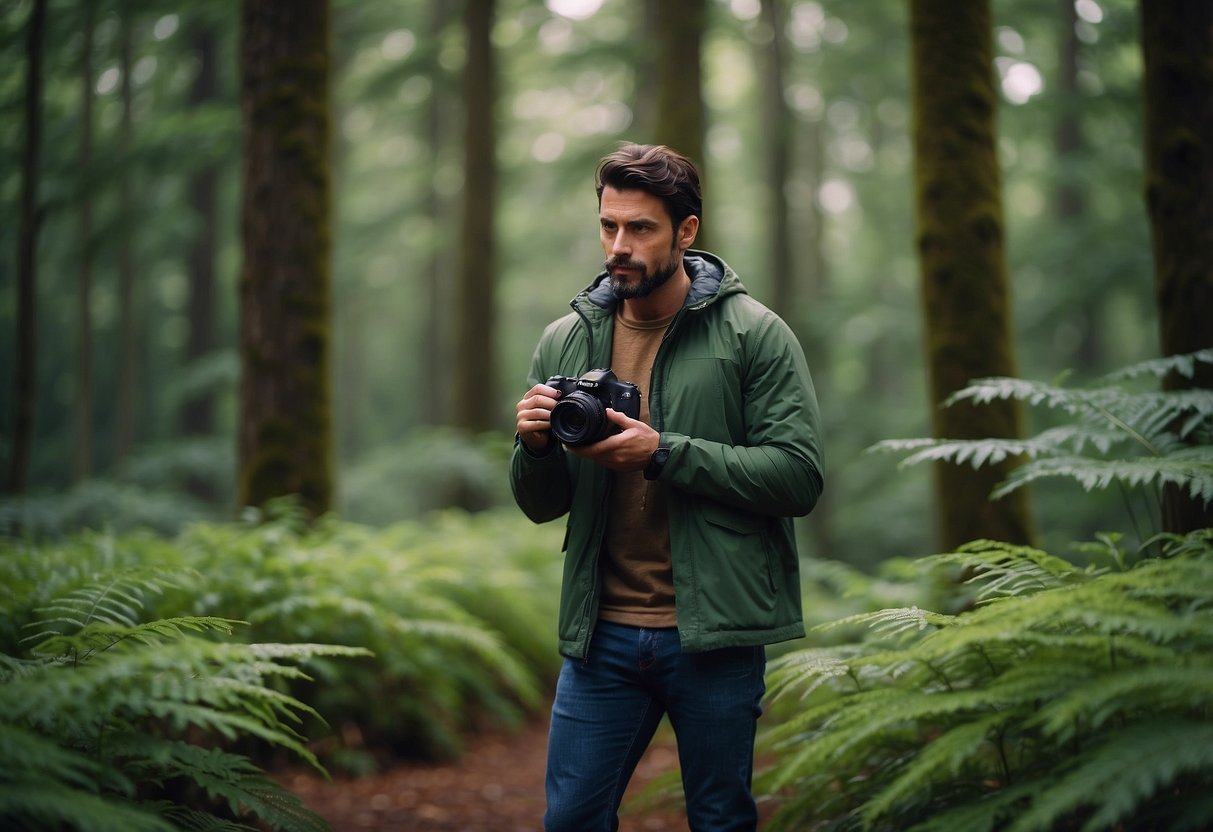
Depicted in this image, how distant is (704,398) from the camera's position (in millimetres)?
2811

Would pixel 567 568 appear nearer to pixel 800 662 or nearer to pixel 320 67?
pixel 800 662

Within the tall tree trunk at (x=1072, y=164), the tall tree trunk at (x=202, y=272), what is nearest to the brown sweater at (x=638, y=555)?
the tall tree trunk at (x=1072, y=164)

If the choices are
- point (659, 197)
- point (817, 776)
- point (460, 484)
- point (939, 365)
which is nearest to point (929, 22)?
point (939, 365)

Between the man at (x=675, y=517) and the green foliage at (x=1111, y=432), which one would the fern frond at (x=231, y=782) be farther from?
the green foliage at (x=1111, y=432)

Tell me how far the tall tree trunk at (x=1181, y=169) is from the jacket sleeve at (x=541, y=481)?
3048 mm

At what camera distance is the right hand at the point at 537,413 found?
8.95ft

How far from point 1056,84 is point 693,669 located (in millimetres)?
16263

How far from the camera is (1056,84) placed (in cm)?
1550

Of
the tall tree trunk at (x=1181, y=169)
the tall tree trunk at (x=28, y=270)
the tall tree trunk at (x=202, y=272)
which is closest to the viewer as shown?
the tall tree trunk at (x=1181, y=169)

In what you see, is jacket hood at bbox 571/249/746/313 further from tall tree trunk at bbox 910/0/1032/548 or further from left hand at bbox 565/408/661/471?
tall tree trunk at bbox 910/0/1032/548

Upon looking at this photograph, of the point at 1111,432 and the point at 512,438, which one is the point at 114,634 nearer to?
the point at 1111,432

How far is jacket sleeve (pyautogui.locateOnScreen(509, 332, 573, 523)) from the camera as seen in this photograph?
2875 mm

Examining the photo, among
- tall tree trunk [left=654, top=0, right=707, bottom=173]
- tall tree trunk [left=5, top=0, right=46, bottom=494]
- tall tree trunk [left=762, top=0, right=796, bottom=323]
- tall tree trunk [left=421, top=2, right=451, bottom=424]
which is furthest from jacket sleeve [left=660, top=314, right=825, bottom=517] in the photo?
tall tree trunk [left=421, top=2, right=451, bottom=424]

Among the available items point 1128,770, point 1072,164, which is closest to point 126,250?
point 1072,164
